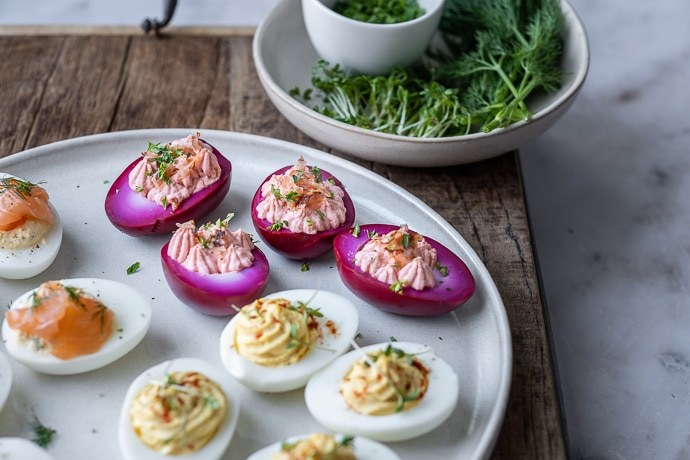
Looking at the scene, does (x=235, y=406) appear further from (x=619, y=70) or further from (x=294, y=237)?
(x=619, y=70)

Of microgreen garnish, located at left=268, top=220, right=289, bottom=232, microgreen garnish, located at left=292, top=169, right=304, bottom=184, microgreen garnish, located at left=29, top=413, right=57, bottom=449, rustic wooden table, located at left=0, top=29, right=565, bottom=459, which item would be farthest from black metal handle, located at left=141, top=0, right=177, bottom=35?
microgreen garnish, located at left=29, top=413, right=57, bottom=449

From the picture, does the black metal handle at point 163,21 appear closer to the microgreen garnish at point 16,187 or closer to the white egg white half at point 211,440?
the microgreen garnish at point 16,187

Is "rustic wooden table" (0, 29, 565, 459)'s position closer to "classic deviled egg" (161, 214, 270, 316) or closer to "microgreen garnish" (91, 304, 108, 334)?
"classic deviled egg" (161, 214, 270, 316)

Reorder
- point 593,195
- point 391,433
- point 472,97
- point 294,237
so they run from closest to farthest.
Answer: point 391,433 < point 294,237 < point 472,97 < point 593,195

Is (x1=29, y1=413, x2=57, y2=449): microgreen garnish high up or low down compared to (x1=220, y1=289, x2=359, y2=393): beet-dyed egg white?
down

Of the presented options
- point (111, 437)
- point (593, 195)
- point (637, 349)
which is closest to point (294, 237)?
point (111, 437)

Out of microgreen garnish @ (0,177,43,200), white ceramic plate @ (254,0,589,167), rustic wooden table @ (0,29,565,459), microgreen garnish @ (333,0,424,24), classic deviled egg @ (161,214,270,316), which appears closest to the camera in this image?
classic deviled egg @ (161,214,270,316)
